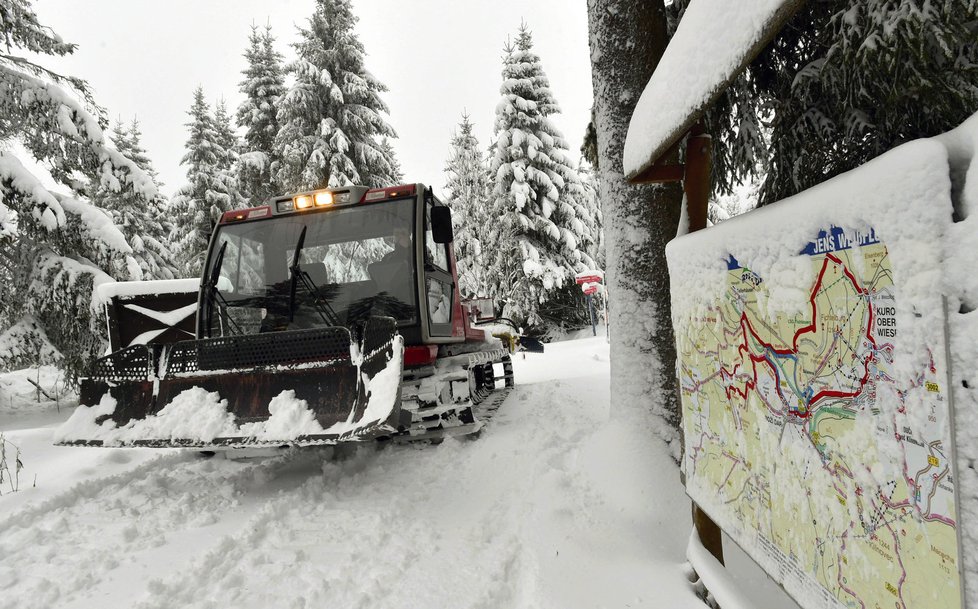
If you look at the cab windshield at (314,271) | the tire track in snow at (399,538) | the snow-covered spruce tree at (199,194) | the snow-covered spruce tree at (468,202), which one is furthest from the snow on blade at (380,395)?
the snow-covered spruce tree at (468,202)

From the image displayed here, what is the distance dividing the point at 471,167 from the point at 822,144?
26.6m

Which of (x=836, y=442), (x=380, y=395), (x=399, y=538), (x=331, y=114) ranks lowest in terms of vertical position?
(x=399, y=538)

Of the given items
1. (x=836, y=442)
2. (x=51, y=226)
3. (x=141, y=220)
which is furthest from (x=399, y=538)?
(x=141, y=220)

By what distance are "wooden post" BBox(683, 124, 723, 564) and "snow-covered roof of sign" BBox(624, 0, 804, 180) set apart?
27cm

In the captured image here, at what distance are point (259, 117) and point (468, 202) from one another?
11.7 m

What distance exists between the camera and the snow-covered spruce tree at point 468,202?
86.6 ft

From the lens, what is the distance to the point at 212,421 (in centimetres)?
394

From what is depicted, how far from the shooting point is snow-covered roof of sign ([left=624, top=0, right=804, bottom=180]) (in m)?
1.42

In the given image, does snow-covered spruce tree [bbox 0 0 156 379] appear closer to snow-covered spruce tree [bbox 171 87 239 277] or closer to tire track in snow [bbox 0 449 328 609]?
tire track in snow [bbox 0 449 328 609]

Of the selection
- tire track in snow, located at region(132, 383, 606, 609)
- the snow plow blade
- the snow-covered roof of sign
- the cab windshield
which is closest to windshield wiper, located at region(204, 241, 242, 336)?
the cab windshield

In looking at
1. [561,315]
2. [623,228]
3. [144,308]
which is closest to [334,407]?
[623,228]

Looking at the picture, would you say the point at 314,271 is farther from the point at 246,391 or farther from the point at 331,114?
the point at 331,114

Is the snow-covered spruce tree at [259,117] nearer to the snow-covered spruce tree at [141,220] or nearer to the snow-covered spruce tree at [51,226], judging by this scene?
the snow-covered spruce tree at [141,220]

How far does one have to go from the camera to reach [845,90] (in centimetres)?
288
